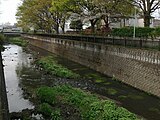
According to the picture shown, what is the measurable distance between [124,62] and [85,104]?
9327 millimetres

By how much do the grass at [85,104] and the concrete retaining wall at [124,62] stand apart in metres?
5.20

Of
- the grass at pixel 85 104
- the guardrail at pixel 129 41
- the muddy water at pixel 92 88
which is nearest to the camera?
the grass at pixel 85 104

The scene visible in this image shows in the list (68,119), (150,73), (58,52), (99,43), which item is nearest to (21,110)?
(68,119)

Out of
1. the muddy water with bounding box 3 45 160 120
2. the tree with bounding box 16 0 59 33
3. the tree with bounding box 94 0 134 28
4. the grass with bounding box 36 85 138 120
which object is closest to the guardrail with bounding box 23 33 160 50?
the muddy water with bounding box 3 45 160 120

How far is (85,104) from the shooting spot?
14859 mm

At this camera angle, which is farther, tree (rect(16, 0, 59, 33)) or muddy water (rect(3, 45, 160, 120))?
tree (rect(16, 0, 59, 33))

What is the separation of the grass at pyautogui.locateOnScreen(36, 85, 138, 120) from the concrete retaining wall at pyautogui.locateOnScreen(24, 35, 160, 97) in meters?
5.20

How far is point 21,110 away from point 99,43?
1635 cm

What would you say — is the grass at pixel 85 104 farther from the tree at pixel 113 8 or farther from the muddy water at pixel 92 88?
the tree at pixel 113 8

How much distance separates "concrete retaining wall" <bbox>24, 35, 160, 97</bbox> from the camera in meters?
18.8

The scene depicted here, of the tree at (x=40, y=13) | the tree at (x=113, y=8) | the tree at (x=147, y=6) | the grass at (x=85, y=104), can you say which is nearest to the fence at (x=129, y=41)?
the tree at (x=113, y=8)

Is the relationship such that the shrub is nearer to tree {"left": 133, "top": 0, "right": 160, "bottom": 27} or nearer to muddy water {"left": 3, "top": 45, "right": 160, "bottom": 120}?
muddy water {"left": 3, "top": 45, "right": 160, "bottom": 120}

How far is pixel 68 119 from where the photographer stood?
13.5 m

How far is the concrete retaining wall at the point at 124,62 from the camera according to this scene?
18.8 m
